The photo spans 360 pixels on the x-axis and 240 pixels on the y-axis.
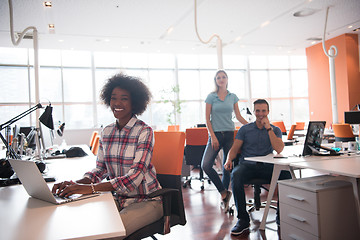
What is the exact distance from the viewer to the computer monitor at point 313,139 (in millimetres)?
2654

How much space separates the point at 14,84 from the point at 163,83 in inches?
220

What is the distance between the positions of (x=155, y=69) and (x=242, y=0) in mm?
6079

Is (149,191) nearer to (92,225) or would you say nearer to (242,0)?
(92,225)

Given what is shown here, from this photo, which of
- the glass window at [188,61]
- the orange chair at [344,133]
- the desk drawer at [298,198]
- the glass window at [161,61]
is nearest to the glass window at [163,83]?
the glass window at [161,61]

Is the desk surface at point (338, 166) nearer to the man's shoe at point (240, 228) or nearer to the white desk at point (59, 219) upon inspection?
the man's shoe at point (240, 228)

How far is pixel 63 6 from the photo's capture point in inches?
249

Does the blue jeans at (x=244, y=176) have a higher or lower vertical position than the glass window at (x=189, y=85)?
lower

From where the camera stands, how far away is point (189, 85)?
12.4 m

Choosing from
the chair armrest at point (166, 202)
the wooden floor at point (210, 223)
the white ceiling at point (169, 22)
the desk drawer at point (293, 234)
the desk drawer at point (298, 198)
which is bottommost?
the wooden floor at point (210, 223)

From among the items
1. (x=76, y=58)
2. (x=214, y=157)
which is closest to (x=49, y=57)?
(x=76, y=58)

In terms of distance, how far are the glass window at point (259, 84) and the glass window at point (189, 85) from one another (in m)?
2.70

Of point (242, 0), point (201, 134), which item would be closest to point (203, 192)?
point (201, 134)

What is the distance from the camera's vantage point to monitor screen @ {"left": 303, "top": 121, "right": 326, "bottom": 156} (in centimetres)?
265

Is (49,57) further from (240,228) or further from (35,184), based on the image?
(35,184)
